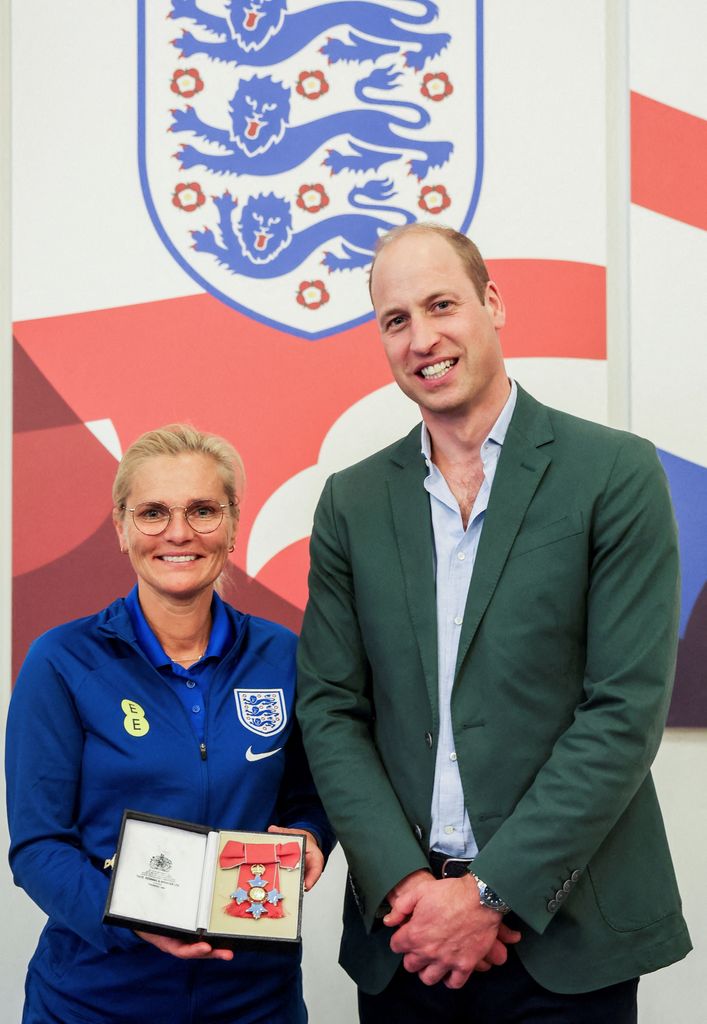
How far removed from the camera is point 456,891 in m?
1.47

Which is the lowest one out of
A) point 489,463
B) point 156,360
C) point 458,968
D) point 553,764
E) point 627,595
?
point 458,968

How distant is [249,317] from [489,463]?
3.85 feet

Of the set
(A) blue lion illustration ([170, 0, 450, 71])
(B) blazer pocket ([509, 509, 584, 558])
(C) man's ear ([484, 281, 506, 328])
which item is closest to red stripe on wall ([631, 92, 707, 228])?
(A) blue lion illustration ([170, 0, 450, 71])

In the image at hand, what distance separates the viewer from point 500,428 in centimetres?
169

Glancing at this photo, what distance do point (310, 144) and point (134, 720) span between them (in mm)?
1651

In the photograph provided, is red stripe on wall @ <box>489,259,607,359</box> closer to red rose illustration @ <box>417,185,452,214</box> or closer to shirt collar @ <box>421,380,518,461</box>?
red rose illustration @ <box>417,185,452,214</box>

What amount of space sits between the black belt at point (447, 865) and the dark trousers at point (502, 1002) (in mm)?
149

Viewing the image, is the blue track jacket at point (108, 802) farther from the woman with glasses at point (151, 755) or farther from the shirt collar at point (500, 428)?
the shirt collar at point (500, 428)

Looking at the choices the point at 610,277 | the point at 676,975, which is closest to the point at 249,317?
the point at 610,277

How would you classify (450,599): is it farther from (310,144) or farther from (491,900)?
(310,144)

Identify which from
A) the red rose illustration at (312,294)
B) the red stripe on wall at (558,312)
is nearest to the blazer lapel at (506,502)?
the red stripe on wall at (558,312)

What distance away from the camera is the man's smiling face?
1.66 meters

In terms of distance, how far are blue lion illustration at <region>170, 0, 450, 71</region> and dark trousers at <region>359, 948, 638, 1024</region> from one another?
2.16m

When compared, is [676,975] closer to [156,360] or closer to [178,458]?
[178,458]
